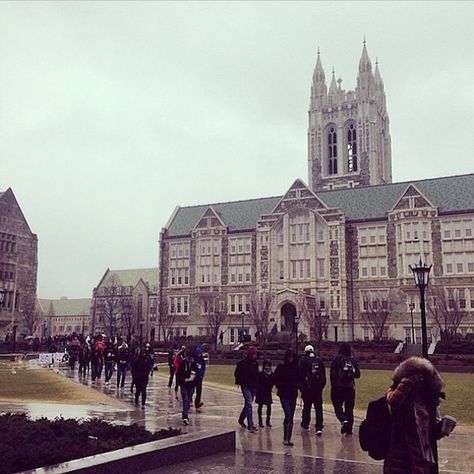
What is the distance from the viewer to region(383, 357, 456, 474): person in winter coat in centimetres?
554

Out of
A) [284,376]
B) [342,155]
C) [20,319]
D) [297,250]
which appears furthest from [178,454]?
[342,155]

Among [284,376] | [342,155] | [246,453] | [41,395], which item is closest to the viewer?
[246,453]

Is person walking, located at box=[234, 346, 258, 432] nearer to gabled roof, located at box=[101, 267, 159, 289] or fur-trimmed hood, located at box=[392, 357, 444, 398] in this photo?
fur-trimmed hood, located at box=[392, 357, 444, 398]

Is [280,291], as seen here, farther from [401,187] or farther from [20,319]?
[20,319]

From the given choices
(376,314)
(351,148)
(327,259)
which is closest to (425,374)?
(376,314)

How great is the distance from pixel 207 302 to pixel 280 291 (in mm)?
13100

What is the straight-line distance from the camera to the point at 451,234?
67562mm

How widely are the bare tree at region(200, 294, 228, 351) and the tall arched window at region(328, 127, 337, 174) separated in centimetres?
3988

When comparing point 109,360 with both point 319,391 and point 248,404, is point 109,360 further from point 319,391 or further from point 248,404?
point 319,391

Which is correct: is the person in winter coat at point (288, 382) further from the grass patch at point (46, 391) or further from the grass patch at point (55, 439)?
the grass patch at point (46, 391)

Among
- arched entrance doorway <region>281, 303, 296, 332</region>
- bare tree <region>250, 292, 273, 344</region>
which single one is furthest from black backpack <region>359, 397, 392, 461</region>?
arched entrance doorway <region>281, 303, 296, 332</region>

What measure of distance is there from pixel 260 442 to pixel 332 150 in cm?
9914

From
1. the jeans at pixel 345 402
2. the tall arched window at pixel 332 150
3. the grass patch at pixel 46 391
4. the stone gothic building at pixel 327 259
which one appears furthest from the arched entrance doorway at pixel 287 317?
the jeans at pixel 345 402

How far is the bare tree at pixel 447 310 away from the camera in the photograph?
60.1 m
